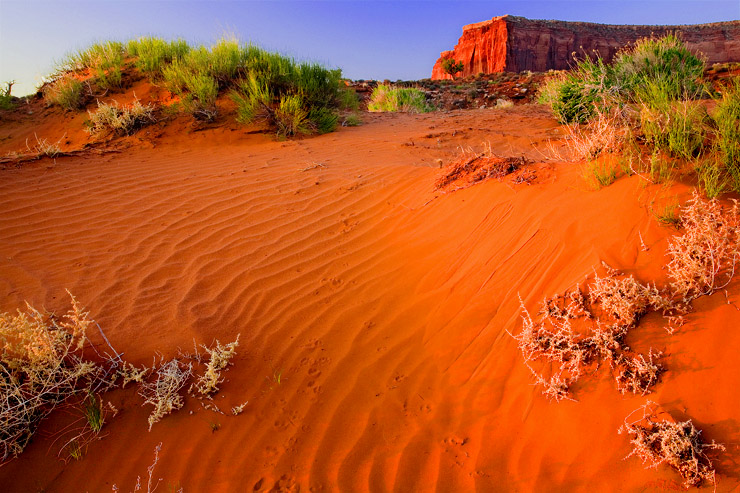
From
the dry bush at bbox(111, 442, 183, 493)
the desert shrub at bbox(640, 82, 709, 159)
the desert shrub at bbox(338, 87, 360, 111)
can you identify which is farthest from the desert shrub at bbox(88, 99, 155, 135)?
the desert shrub at bbox(640, 82, 709, 159)

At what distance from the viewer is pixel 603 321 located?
237 cm

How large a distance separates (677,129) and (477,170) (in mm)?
1871

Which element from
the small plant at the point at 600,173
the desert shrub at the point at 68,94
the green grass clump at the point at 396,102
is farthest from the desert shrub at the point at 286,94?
the small plant at the point at 600,173

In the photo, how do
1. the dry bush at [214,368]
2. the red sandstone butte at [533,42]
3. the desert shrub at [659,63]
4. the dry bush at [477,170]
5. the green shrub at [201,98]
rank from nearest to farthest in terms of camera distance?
the dry bush at [214,368] → the dry bush at [477,170] → the desert shrub at [659,63] → the green shrub at [201,98] → the red sandstone butte at [533,42]

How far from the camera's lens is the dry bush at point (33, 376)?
7.40 ft

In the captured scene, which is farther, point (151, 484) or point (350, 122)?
point (350, 122)

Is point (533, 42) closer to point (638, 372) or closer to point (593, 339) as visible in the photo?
point (593, 339)

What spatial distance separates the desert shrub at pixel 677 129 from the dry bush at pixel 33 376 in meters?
4.31

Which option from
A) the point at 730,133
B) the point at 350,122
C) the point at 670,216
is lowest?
the point at 670,216

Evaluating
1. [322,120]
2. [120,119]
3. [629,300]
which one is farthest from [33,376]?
[322,120]

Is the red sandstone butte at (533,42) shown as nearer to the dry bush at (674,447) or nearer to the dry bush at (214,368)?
the dry bush at (674,447)

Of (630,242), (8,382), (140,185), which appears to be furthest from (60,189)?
(630,242)

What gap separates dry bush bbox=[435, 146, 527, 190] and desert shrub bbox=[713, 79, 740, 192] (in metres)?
1.62

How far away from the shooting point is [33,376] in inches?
94.4
